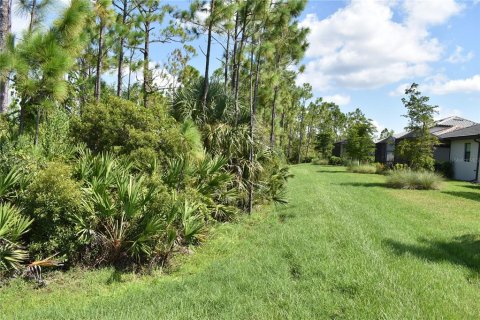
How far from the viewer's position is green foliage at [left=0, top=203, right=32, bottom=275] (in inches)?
221

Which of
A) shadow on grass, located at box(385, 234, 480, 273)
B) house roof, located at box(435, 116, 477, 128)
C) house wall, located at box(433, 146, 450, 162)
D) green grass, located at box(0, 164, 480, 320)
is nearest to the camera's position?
green grass, located at box(0, 164, 480, 320)

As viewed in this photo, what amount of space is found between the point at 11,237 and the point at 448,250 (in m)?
7.66

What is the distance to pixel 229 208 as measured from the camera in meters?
10.3

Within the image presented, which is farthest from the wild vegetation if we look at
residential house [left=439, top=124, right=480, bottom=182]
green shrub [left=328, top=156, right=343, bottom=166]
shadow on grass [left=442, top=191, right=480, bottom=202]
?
green shrub [left=328, top=156, right=343, bottom=166]

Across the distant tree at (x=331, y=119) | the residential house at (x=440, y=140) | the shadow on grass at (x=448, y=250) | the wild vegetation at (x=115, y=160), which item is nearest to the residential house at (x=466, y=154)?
the residential house at (x=440, y=140)

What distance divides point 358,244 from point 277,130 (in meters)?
26.3

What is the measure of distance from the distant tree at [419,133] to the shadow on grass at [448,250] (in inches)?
609

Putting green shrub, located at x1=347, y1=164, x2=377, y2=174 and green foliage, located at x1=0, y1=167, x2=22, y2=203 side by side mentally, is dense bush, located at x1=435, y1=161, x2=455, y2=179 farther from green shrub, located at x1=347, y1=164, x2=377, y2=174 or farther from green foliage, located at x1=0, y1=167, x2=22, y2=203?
green foliage, located at x1=0, y1=167, x2=22, y2=203

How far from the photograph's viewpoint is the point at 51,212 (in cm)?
611

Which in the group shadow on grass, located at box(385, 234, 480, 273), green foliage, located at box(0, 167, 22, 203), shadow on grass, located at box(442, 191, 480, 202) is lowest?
shadow on grass, located at box(385, 234, 480, 273)

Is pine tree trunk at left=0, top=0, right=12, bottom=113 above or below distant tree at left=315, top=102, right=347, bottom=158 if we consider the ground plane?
below

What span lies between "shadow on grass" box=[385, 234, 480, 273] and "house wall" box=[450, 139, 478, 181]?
18.7 m

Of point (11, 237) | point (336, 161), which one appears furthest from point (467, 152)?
point (11, 237)

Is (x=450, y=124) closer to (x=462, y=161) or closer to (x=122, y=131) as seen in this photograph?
(x=462, y=161)
